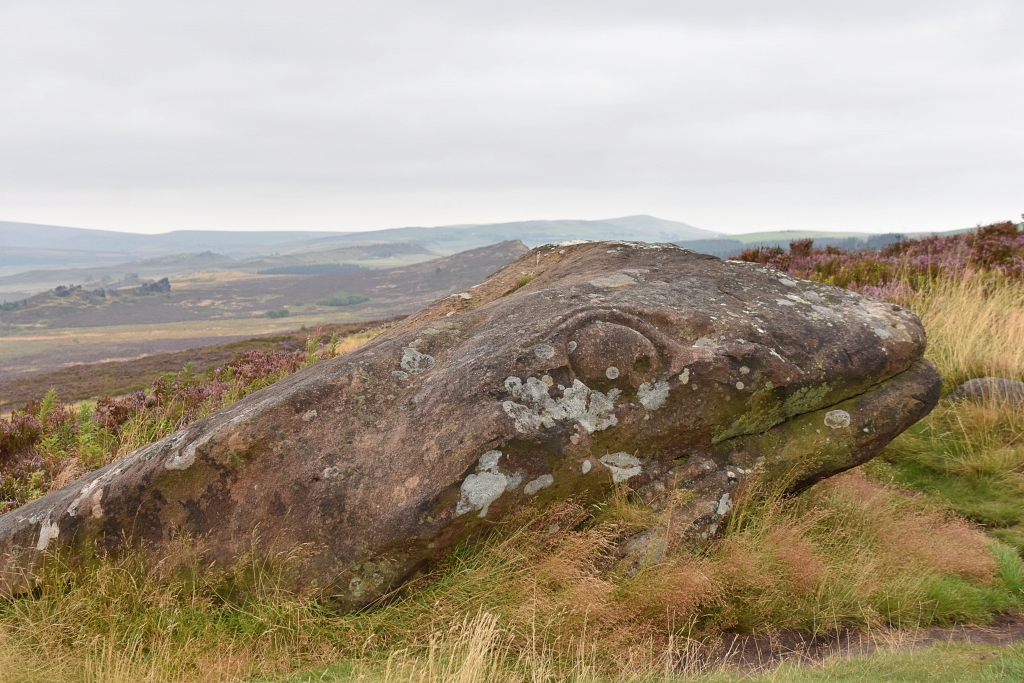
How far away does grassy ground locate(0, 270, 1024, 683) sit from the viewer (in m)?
4.03

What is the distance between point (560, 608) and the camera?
14.8 feet

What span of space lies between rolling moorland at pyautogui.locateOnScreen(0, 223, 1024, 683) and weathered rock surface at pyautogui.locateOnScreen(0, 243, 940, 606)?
24 centimetres

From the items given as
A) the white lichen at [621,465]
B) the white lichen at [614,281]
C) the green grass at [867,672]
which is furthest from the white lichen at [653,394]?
the green grass at [867,672]

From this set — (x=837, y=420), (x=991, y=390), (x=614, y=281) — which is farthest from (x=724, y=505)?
(x=991, y=390)

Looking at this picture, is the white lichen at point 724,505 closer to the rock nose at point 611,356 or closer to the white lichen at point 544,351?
the rock nose at point 611,356

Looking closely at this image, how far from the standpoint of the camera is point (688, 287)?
6.66 meters

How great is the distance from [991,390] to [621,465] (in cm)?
670

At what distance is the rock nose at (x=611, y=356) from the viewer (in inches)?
216

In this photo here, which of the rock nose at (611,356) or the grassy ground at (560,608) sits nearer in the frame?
the grassy ground at (560,608)

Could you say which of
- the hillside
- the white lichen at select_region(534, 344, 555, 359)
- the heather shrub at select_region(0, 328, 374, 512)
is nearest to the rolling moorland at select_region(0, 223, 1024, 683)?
the white lichen at select_region(534, 344, 555, 359)

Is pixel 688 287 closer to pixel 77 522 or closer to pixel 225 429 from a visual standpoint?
pixel 225 429

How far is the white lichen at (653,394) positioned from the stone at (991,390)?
615 centimetres

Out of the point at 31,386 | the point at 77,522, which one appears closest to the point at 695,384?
the point at 77,522

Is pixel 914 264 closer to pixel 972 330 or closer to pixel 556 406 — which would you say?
pixel 972 330
